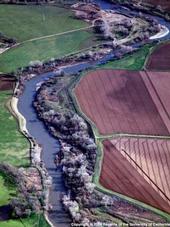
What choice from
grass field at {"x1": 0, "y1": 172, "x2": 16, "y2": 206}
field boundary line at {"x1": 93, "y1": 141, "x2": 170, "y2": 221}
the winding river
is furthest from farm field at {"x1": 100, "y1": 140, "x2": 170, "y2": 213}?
grass field at {"x1": 0, "y1": 172, "x2": 16, "y2": 206}

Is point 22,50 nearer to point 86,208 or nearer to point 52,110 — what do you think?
point 52,110

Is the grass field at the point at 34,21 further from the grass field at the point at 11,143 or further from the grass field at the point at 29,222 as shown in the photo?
the grass field at the point at 29,222

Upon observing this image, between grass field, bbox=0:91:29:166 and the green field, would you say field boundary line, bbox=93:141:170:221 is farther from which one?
the green field

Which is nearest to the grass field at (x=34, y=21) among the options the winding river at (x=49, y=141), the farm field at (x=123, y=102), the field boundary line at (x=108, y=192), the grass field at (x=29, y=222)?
the winding river at (x=49, y=141)

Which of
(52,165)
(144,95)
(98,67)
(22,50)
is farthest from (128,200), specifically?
(22,50)

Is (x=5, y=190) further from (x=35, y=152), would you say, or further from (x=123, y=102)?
(x=123, y=102)
